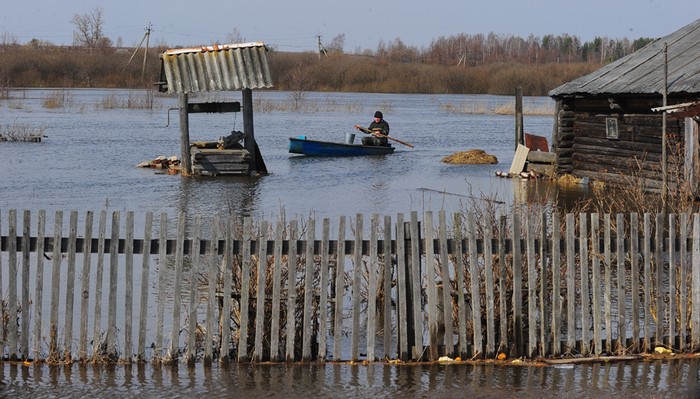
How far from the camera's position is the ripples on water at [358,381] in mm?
7961

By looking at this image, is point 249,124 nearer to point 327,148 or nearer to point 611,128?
point 327,148

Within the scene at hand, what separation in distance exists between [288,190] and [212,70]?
3.84 metres

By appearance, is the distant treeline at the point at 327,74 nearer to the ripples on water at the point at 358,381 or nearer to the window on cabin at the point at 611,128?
the window on cabin at the point at 611,128

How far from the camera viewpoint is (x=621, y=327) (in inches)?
349

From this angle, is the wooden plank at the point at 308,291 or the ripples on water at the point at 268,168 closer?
the wooden plank at the point at 308,291

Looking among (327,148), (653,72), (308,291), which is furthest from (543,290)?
(327,148)

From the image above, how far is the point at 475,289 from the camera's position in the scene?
8.63 m

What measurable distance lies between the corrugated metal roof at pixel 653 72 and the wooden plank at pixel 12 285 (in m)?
14.0

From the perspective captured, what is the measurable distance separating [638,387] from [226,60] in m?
19.7

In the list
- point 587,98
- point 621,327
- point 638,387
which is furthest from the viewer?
point 587,98

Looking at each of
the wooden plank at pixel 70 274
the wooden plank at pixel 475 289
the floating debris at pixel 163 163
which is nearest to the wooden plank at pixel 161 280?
the wooden plank at pixel 70 274

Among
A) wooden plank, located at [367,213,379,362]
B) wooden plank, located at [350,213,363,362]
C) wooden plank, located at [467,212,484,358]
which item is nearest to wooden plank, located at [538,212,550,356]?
wooden plank, located at [467,212,484,358]

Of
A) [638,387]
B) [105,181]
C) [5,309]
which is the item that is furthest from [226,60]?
[638,387]

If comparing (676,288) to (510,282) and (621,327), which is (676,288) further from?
A: (510,282)
